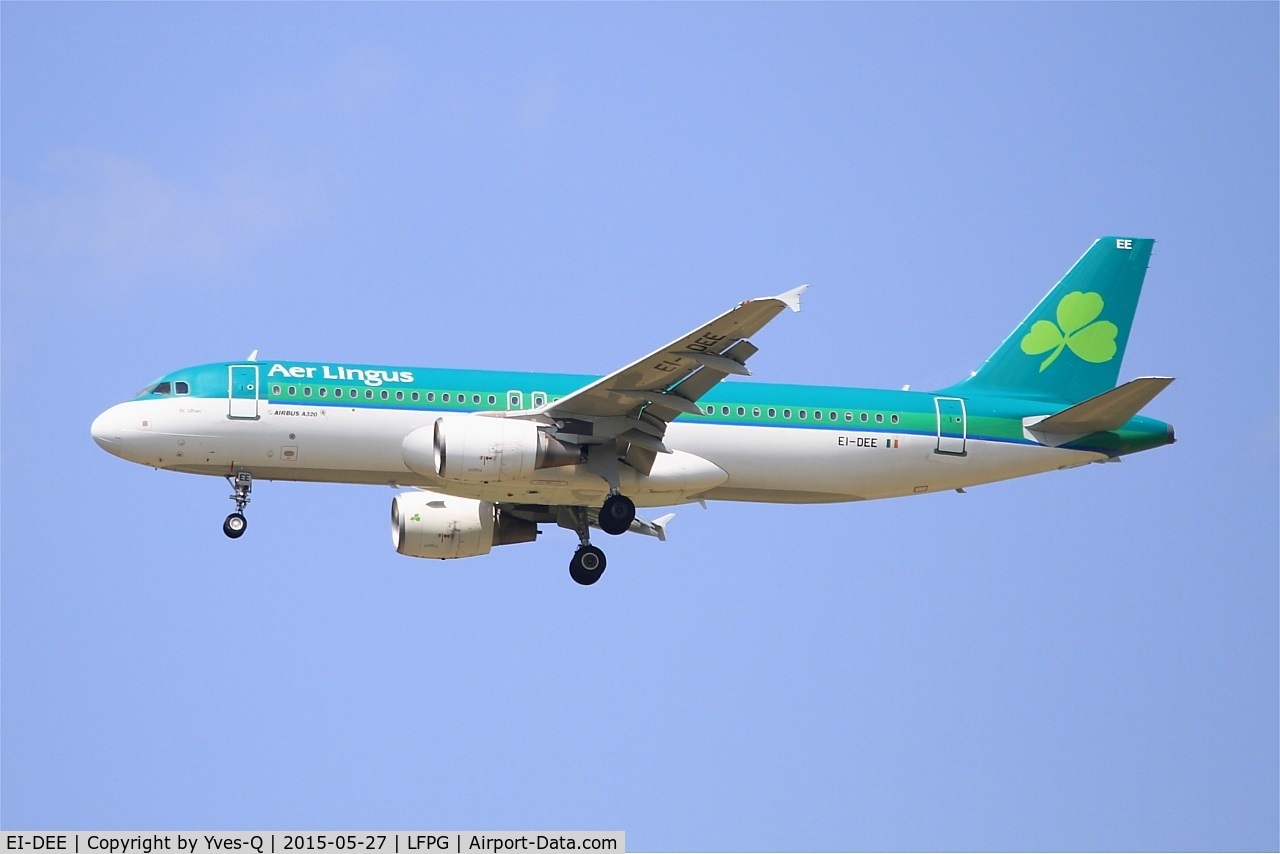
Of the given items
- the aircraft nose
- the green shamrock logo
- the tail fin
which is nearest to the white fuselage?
the aircraft nose

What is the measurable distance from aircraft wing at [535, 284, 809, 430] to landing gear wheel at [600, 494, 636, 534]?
1320 mm

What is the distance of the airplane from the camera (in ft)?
138

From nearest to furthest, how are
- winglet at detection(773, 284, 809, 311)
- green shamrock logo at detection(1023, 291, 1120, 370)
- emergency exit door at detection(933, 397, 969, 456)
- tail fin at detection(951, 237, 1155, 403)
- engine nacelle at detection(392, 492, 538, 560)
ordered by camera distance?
1. winglet at detection(773, 284, 809, 311)
2. emergency exit door at detection(933, 397, 969, 456)
3. engine nacelle at detection(392, 492, 538, 560)
4. tail fin at detection(951, 237, 1155, 403)
5. green shamrock logo at detection(1023, 291, 1120, 370)

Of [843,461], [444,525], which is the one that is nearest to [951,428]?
[843,461]

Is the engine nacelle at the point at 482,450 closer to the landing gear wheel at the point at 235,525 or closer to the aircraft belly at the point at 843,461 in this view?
the aircraft belly at the point at 843,461

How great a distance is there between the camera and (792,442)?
146 feet

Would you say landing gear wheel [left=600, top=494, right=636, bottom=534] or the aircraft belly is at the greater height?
the aircraft belly

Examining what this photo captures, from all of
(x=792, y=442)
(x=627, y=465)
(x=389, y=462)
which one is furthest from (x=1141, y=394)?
(x=389, y=462)

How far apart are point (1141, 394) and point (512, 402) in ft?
42.5

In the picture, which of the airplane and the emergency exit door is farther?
the emergency exit door

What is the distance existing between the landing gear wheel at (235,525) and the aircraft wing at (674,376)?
656 cm

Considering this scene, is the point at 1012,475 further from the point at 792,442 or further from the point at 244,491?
the point at 244,491

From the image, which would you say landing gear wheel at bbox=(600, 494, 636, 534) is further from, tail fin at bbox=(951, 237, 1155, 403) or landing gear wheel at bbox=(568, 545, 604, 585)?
tail fin at bbox=(951, 237, 1155, 403)

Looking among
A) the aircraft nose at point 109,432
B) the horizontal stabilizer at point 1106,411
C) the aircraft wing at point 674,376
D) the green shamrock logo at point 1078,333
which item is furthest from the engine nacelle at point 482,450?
the green shamrock logo at point 1078,333
